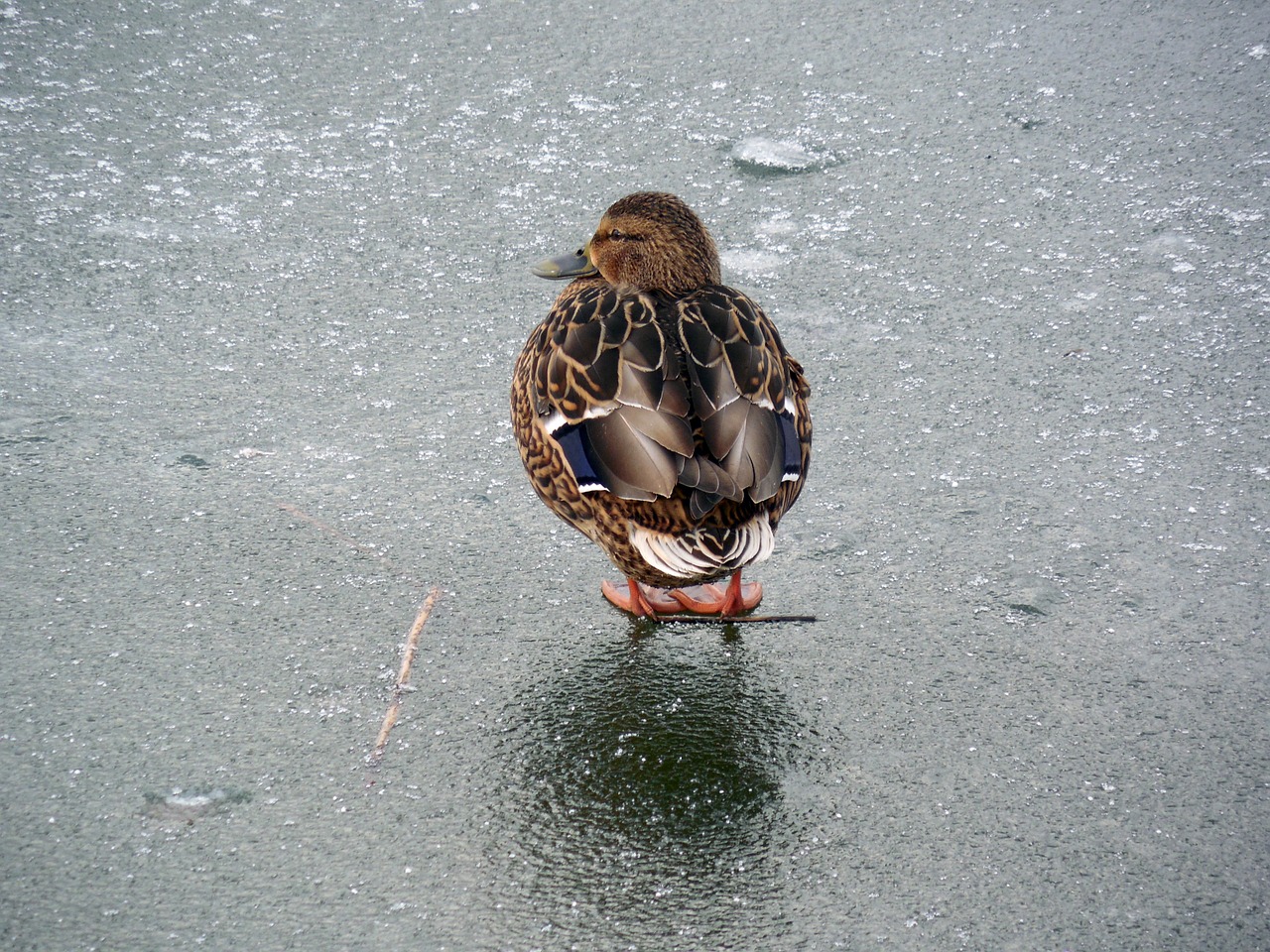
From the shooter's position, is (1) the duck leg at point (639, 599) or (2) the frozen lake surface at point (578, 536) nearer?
(2) the frozen lake surface at point (578, 536)

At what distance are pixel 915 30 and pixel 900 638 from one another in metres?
3.59

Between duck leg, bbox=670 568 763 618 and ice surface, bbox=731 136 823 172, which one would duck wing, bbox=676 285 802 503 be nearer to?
duck leg, bbox=670 568 763 618

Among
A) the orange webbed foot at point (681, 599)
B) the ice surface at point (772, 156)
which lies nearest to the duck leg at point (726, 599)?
the orange webbed foot at point (681, 599)

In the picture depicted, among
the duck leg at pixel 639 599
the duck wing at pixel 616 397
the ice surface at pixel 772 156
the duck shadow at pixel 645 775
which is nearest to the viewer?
the duck shadow at pixel 645 775

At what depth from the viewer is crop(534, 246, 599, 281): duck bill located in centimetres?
347

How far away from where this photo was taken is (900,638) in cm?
264

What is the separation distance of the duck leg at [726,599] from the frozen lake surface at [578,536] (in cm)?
5

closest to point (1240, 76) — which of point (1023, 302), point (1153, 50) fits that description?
point (1153, 50)

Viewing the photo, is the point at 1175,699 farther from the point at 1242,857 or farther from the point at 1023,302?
the point at 1023,302

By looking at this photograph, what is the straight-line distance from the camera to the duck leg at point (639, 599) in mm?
2801

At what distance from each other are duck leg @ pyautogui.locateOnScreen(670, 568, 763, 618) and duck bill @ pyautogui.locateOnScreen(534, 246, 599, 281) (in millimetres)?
1006

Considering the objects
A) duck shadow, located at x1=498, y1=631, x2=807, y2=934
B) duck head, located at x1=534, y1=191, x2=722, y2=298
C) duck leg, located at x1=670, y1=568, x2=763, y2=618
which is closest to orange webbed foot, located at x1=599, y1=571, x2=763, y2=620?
duck leg, located at x1=670, y1=568, x2=763, y2=618

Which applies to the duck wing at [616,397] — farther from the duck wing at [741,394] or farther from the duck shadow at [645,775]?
the duck shadow at [645,775]

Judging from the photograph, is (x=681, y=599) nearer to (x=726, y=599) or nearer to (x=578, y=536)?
(x=726, y=599)
